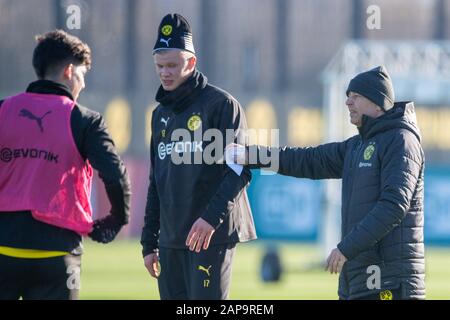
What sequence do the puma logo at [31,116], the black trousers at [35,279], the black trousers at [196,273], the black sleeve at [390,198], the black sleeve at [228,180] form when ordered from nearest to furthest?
the black trousers at [35,279]
the puma logo at [31,116]
the black sleeve at [390,198]
the black sleeve at [228,180]
the black trousers at [196,273]

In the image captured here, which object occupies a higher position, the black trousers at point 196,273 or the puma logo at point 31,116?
the puma logo at point 31,116

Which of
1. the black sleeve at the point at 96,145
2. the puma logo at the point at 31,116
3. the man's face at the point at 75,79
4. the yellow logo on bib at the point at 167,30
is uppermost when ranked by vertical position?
the yellow logo on bib at the point at 167,30

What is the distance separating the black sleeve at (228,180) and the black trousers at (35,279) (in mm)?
1071

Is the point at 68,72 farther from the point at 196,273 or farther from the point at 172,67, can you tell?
the point at 196,273

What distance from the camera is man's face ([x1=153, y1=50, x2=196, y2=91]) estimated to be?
7531 mm

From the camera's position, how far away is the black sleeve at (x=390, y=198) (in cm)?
679

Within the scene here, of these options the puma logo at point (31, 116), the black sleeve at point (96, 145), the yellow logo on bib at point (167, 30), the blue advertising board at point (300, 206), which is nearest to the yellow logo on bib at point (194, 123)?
the yellow logo on bib at point (167, 30)

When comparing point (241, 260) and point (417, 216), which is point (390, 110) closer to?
point (417, 216)

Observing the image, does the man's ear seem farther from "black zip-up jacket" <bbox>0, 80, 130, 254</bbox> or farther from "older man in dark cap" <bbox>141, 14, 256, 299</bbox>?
"older man in dark cap" <bbox>141, 14, 256, 299</bbox>

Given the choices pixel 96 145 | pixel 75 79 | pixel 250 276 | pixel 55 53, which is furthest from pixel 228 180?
pixel 250 276

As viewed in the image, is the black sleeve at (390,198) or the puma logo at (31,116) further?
the black sleeve at (390,198)

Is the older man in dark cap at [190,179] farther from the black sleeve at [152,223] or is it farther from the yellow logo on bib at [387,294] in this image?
the yellow logo on bib at [387,294]

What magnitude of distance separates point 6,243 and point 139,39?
3175 centimetres
